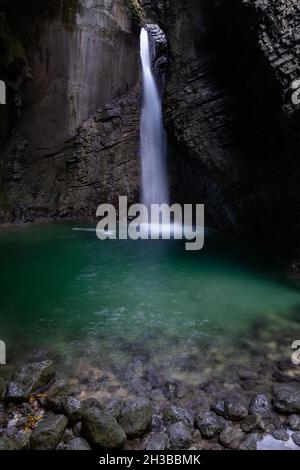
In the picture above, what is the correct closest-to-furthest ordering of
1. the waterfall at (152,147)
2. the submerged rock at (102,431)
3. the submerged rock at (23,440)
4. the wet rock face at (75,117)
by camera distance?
the submerged rock at (23,440)
the submerged rock at (102,431)
the wet rock face at (75,117)
the waterfall at (152,147)

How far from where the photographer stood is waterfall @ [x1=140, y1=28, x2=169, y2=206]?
20.3 metres

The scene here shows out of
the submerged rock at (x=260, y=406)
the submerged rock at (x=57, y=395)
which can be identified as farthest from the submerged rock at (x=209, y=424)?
the submerged rock at (x=57, y=395)

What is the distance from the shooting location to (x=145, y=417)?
4.41 m

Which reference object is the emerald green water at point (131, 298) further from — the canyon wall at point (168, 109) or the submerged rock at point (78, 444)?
the canyon wall at point (168, 109)

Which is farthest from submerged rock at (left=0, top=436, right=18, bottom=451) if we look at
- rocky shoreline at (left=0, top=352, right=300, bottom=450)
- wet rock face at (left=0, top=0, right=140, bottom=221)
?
wet rock face at (left=0, top=0, right=140, bottom=221)

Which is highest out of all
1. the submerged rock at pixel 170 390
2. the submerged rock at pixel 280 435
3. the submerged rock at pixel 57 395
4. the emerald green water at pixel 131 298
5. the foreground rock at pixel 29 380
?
the emerald green water at pixel 131 298

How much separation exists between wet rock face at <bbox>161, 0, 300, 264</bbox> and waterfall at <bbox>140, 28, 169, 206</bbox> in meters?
1.73

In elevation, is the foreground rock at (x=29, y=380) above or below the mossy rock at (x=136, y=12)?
below

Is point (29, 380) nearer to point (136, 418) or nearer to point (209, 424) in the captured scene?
point (136, 418)

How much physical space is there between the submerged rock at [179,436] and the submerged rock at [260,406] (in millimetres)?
993

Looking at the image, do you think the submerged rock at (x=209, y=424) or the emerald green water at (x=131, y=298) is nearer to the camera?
the submerged rock at (x=209, y=424)

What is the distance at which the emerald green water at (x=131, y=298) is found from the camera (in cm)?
659

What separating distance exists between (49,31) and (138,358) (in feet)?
63.0
